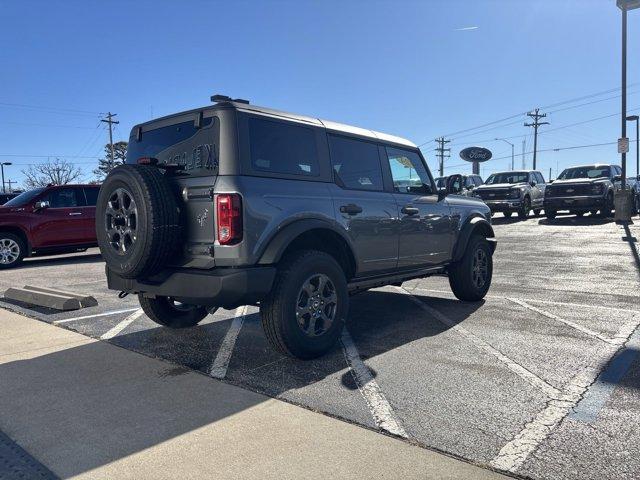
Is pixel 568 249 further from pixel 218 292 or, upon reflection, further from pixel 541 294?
pixel 218 292

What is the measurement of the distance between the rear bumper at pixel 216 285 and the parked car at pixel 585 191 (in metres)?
17.5

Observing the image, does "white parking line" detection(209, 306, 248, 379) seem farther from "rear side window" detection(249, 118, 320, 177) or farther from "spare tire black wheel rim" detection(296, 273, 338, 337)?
"rear side window" detection(249, 118, 320, 177)

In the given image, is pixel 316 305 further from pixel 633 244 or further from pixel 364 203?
pixel 633 244

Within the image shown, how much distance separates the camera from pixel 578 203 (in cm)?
1839

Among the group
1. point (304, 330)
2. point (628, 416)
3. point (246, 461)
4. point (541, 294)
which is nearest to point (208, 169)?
point (304, 330)

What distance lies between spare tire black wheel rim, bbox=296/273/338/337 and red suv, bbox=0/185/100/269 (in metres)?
8.43

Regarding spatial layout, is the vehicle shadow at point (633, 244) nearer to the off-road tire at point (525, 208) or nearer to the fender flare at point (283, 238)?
the off-road tire at point (525, 208)

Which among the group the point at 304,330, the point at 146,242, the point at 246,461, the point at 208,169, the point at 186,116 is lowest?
the point at 246,461

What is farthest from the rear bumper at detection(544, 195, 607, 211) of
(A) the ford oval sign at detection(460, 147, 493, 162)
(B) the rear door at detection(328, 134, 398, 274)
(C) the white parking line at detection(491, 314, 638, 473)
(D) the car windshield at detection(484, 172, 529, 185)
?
(A) the ford oval sign at detection(460, 147, 493, 162)

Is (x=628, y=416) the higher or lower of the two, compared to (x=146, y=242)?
lower

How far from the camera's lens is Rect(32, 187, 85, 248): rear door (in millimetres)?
11555

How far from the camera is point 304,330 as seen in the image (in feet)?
13.8

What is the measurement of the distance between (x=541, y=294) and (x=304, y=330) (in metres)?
4.18

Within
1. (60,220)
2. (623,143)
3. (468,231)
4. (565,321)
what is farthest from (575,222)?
(60,220)
